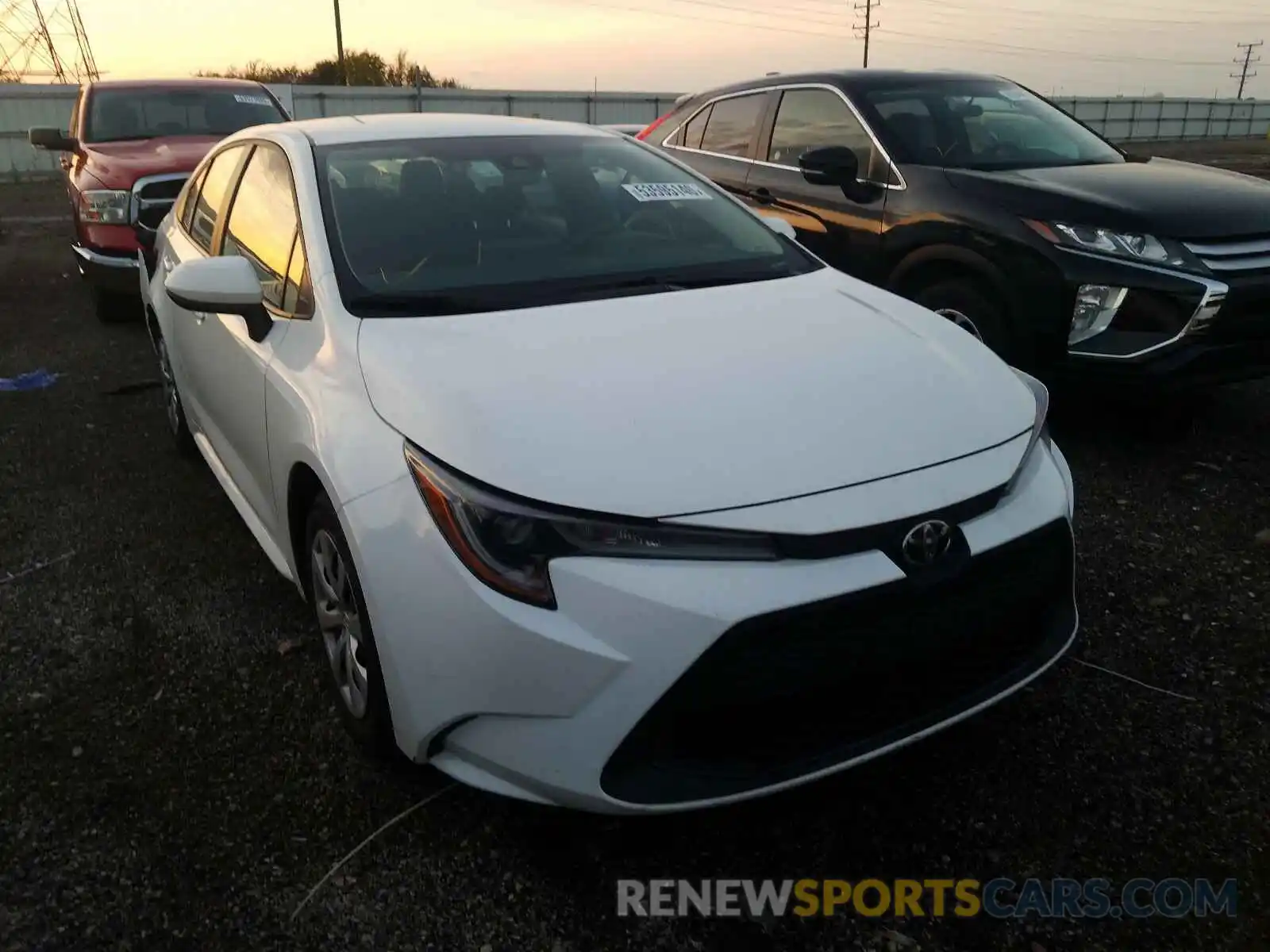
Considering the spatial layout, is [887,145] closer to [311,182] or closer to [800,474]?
[311,182]

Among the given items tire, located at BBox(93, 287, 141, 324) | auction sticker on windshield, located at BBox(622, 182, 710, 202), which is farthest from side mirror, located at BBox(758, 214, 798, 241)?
tire, located at BBox(93, 287, 141, 324)

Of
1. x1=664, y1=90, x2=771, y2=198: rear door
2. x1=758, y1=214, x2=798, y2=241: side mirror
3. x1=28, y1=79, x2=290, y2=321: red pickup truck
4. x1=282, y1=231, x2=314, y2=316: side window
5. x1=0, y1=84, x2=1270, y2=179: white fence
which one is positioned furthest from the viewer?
x1=0, y1=84, x2=1270, y2=179: white fence

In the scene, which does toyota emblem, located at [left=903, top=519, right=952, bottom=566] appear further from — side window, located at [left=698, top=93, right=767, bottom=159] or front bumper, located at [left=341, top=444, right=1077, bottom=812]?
side window, located at [left=698, top=93, right=767, bottom=159]

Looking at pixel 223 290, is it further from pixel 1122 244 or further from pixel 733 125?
pixel 733 125

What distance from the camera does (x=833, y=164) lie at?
5.02 metres

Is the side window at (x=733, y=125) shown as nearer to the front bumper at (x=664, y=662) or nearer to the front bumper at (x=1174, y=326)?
the front bumper at (x=1174, y=326)

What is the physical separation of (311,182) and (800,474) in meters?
1.84

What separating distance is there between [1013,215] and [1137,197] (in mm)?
514

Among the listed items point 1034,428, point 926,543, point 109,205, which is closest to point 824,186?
point 1034,428

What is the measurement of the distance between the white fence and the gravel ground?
27.8 ft

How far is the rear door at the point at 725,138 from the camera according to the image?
588cm

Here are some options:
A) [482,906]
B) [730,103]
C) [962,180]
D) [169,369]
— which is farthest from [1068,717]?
[730,103]

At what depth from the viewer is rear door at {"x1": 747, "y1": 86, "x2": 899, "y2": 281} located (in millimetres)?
5020

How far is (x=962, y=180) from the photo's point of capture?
182 inches
